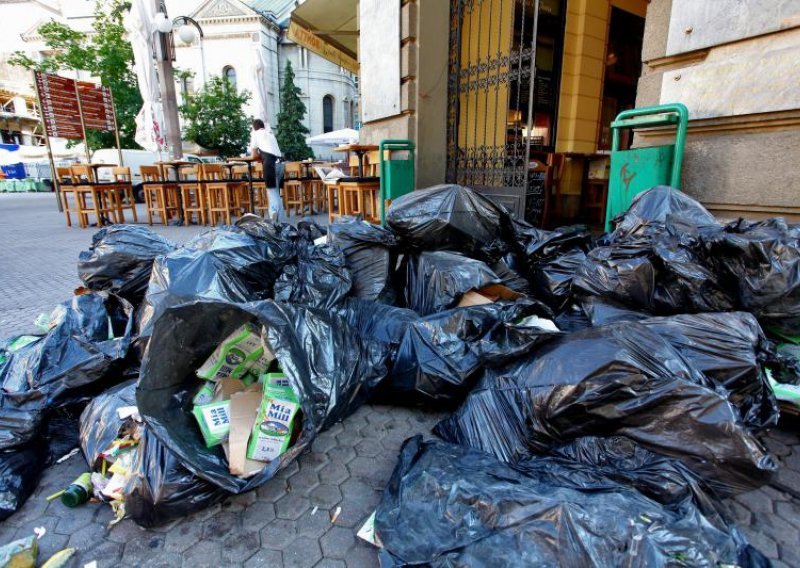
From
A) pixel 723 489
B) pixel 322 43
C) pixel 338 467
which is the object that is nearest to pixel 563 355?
pixel 723 489

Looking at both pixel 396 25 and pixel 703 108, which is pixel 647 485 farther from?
pixel 396 25

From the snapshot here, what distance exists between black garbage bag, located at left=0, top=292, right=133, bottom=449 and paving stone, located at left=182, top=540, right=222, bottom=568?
0.94m

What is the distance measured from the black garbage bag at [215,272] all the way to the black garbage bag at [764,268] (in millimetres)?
2179

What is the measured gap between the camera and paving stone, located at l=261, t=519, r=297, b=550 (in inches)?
55.1

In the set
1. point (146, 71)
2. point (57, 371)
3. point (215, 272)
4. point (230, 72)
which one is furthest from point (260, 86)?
point (230, 72)

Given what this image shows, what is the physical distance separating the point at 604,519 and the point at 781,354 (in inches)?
57.5

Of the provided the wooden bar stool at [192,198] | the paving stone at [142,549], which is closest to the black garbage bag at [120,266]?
the paving stone at [142,549]

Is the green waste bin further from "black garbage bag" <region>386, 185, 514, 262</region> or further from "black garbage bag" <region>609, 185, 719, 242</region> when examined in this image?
"black garbage bag" <region>609, 185, 719, 242</region>

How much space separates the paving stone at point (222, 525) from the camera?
1.44 metres

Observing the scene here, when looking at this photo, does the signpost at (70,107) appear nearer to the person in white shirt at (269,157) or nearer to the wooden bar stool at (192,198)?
the wooden bar stool at (192,198)

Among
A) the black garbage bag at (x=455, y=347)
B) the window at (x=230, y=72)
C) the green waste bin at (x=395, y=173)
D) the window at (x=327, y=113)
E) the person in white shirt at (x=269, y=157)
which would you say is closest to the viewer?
the black garbage bag at (x=455, y=347)

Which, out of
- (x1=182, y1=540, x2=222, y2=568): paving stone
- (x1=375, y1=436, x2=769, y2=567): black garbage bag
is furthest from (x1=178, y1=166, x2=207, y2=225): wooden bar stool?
(x1=375, y1=436, x2=769, y2=567): black garbage bag

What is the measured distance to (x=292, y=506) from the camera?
1562 millimetres

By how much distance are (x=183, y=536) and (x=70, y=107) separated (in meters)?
13.9
